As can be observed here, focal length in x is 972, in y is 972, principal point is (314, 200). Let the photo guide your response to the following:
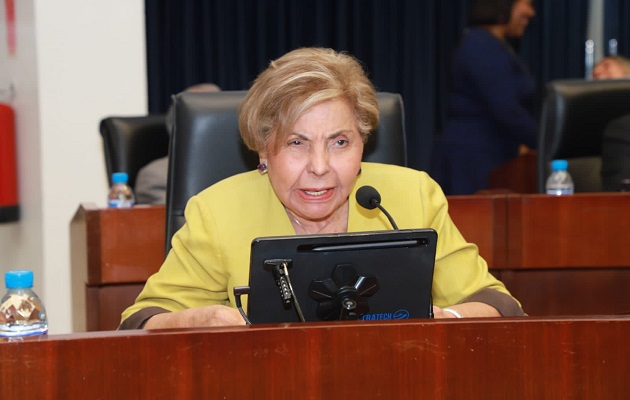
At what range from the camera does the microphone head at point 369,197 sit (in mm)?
1604

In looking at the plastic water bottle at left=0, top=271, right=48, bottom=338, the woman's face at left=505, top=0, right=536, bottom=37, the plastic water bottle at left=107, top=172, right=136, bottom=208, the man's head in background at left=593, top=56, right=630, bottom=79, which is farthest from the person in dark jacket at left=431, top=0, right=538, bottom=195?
the plastic water bottle at left=0, top=271, right=48, bottom=338

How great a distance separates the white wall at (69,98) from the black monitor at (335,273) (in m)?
2.17

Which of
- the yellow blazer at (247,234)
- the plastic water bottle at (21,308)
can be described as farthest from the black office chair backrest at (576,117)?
the plastic water bottle at (21,308)

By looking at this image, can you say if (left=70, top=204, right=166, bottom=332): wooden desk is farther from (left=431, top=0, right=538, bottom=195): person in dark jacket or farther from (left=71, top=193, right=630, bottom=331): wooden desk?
(left=431, top=0, right=538, bottom=195): person in dark jacket

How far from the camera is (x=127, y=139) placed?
3346 mm

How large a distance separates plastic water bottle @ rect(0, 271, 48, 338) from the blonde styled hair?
52 cm

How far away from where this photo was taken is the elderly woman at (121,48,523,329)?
170 cm

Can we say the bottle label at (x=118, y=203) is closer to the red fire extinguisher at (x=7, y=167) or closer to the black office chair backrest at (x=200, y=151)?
the black office chair backrest at (x=200, y=151)

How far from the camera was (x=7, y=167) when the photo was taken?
152 inches

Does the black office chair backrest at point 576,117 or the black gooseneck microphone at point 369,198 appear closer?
the black gooseneck microphone at point 369,198

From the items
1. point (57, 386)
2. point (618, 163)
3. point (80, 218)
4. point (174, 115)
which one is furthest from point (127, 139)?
point (57, 386)

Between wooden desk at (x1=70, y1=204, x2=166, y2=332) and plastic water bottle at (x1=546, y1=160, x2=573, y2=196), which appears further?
plastic water bottle at (x1=546, y1=160, x2=573, y2=196)

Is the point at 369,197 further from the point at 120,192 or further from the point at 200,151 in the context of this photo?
the point at 120,192

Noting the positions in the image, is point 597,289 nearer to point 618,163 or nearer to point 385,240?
point 618,163
